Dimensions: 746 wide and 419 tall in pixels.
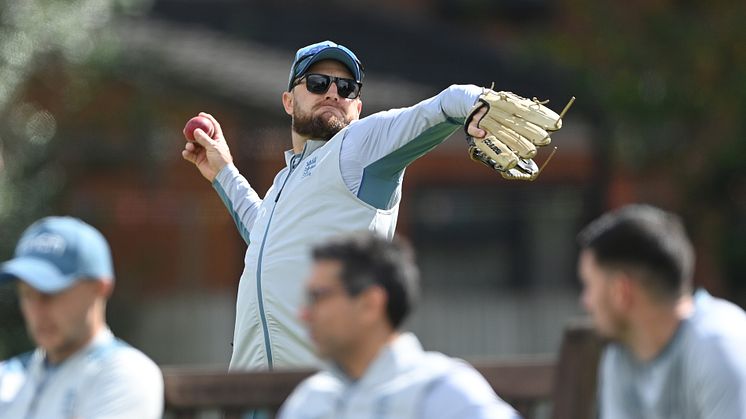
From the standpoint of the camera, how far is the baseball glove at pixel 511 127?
487cm

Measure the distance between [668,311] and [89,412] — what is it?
1.56 metres

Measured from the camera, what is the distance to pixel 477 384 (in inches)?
147

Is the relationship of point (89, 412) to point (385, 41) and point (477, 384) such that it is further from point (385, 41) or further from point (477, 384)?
point (385, 41)

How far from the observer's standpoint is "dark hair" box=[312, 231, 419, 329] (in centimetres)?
379

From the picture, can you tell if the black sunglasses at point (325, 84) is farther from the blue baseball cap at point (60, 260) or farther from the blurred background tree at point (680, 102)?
the blurred background tree at point (680, 102)

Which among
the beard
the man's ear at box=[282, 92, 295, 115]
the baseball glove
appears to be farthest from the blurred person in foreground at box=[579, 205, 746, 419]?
the man's ear at box=[282, 92, 295, 115]

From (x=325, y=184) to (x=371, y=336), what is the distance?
1587mm

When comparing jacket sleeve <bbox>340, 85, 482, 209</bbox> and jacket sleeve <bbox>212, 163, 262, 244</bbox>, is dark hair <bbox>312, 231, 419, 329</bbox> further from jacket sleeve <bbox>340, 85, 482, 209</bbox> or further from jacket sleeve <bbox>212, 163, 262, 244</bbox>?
jacket sleeve <bbox>212, 163, 262, 244</bbox>

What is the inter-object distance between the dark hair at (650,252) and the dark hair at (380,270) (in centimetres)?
48

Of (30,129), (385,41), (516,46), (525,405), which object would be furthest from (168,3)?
(525,405)

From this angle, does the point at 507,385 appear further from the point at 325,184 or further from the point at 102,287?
the point at 102,287

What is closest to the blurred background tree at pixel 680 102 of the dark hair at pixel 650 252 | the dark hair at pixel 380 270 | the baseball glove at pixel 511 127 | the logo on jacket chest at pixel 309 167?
the logo on jacket chest at pixel 309 167

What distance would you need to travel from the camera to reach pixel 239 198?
6.08m

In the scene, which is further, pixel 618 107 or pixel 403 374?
pixel 618 107
